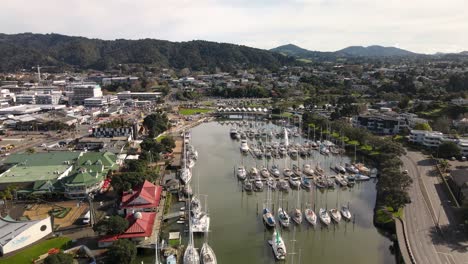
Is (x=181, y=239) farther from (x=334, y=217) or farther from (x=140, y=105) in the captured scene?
(x=140, y=105)

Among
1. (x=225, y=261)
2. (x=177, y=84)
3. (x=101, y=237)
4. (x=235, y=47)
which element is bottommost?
(x=225, y=261)

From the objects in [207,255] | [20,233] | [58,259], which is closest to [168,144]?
[20,233]

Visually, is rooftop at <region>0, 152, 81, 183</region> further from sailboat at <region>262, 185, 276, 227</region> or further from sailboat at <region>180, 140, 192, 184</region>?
sailboat at <region>262, 185, 276, 227</region>

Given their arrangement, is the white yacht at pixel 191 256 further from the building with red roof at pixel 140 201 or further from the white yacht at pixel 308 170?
the white yacht at pixel 308 170

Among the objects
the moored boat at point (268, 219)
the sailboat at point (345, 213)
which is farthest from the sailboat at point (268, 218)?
the sailboat at point (345, 213)

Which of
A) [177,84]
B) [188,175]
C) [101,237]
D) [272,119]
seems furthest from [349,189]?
[177,84]

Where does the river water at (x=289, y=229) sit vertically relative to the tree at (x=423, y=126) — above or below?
below
